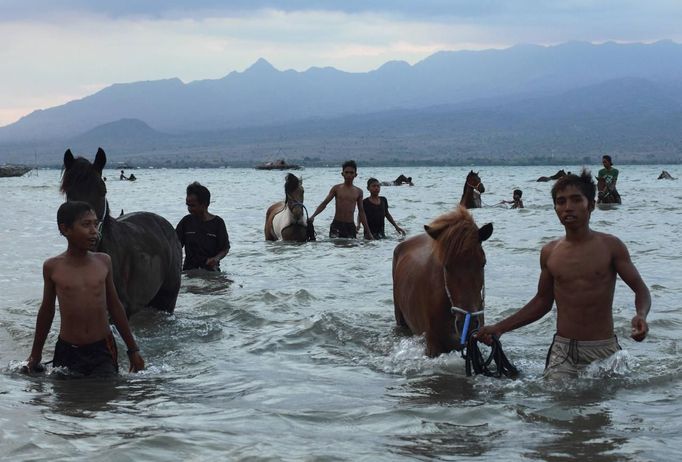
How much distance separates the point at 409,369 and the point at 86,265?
8.44ft

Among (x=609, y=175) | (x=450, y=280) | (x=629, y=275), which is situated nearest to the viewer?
(x=629, y=275)

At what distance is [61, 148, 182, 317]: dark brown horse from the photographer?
7828 mm

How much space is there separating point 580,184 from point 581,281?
2.16 ft

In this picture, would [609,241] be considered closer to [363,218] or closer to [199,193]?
[199,193]

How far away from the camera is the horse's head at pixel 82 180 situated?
7.79m

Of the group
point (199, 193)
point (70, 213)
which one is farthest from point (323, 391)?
point (199, 193)

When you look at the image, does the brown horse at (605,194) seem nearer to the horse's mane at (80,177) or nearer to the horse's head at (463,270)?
the horse's head at (463,270)

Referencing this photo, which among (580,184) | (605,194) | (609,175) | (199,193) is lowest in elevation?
(605,194)

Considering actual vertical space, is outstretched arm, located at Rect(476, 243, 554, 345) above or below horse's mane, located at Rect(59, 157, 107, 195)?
below

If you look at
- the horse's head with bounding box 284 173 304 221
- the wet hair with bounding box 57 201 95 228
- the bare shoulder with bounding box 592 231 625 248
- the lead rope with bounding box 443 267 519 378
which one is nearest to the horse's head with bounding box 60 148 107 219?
the wet hair with bounding box 57 201 95 228

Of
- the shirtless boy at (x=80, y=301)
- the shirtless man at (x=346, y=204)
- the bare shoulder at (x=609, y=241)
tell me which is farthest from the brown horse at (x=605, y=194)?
the shirtless boy at (x=80, y=301)

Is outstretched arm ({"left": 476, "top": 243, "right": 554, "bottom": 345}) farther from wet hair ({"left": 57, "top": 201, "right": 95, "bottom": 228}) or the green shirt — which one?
the green shirt

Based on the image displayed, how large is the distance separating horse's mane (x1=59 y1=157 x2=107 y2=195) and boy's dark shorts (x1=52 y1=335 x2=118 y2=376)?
1577 mm

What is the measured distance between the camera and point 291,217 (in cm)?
1736
